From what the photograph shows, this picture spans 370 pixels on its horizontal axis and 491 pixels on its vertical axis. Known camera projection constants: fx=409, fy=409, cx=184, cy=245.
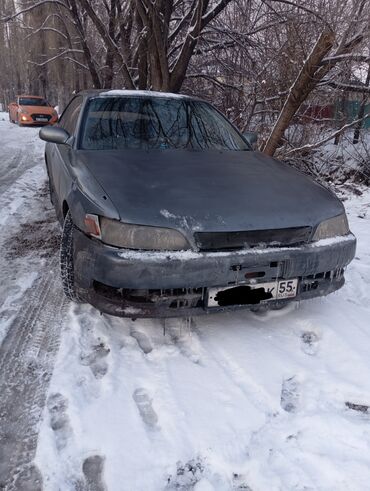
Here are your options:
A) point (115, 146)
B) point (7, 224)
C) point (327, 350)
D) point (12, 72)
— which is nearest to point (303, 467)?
point (327, 350)

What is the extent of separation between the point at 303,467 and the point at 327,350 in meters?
0.98

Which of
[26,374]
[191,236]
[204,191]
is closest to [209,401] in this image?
[191,236]

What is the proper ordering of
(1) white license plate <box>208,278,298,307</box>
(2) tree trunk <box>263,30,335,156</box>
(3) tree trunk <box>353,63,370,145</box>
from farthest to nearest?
(3) tree trunk <box>353,63,370,145</box> → (2) tree trunk <box>263,30,335,156</box> → (1) white license plate <box>208,278,298,307</box>

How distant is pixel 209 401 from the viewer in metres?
2.13

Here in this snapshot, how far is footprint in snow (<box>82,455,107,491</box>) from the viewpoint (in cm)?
165

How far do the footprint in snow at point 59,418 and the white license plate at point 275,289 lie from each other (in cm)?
96

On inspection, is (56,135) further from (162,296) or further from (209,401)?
(209,401)

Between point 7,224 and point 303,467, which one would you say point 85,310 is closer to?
point 303,467

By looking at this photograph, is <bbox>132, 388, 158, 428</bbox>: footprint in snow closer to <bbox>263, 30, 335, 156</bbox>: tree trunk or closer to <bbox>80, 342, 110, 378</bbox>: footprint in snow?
<bbox>80, 342, 110, 378</bbox>: footprint in snow

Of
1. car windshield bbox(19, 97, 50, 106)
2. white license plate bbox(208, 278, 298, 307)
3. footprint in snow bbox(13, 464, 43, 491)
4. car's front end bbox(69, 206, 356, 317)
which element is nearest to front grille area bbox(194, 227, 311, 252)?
car's front end bbox(69, 206, 356, 317)

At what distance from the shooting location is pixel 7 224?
4.76m

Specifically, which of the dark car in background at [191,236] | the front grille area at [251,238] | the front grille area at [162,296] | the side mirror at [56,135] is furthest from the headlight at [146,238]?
the side mirror at [56,135]

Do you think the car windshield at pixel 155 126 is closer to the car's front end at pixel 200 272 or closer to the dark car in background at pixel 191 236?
the dark car in background at pixel 191 236

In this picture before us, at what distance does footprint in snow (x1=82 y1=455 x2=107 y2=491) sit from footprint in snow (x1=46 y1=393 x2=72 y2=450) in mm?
157
